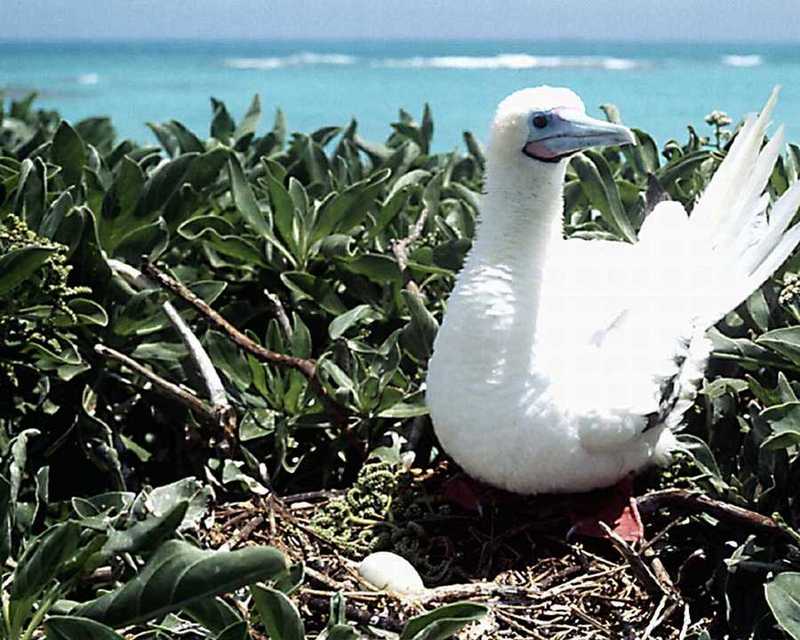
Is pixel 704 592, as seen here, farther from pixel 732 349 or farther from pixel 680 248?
pixel 680 248

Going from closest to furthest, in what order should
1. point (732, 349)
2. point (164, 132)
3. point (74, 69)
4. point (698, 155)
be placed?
point (732, 349) → point (698, 155) → point (164, 132) → point (74, 69)

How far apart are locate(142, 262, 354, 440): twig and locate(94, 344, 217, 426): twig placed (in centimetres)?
18

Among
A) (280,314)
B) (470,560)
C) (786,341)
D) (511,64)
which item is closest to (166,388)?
(280,314)

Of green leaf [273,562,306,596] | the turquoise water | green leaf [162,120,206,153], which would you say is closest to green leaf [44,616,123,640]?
green leaf [273,562,306,596]

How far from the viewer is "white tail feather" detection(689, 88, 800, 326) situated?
10.3 feet

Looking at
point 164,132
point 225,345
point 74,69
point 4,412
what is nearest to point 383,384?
point 225,345

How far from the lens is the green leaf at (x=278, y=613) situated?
1971mm

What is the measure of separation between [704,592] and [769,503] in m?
0.23

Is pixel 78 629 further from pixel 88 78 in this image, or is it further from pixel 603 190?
pixel 88 78

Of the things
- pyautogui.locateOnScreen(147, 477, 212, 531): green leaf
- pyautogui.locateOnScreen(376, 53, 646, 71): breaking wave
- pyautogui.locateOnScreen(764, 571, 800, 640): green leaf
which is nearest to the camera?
pyautogui.locateOnScreen(764, 571, 800, 640): green leaf

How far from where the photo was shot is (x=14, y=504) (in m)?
2.25

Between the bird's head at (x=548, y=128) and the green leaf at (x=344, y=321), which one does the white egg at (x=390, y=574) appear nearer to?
the green leaf at (x=344, y=321)

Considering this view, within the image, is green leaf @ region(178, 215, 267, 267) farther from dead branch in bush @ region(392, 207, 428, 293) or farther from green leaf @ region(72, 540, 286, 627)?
green leaf @ region(72, 540, 286, 627)

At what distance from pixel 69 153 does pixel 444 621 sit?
79.2 inches
